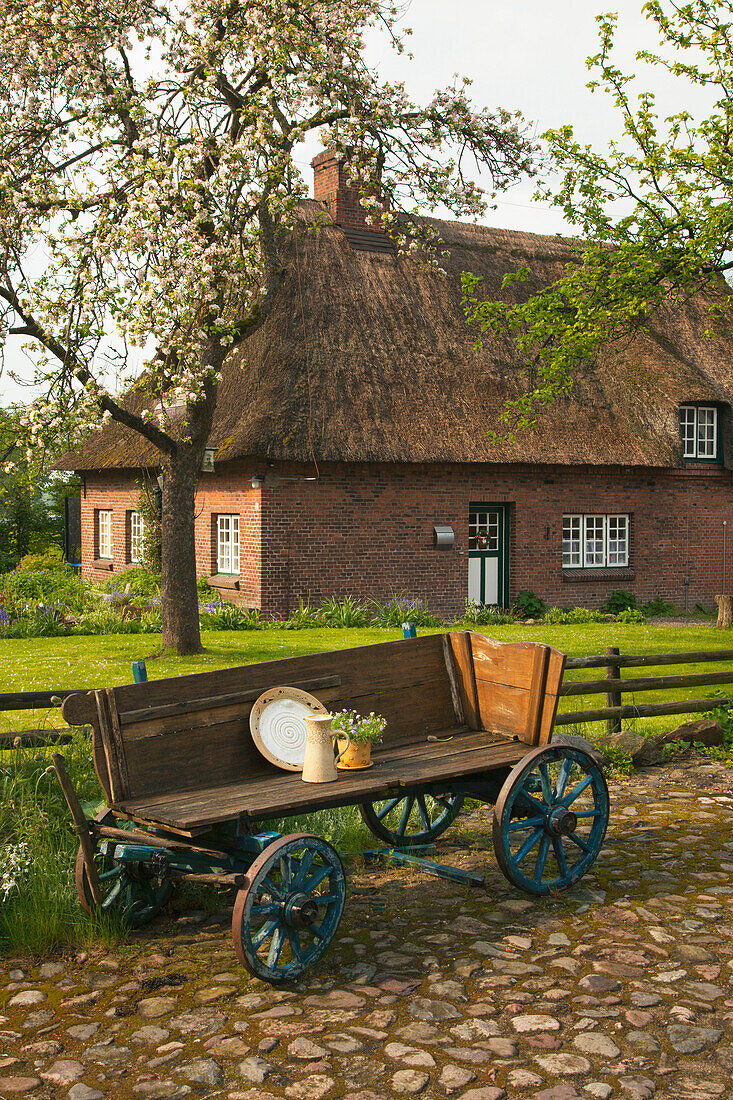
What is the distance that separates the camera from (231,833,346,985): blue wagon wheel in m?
3.99

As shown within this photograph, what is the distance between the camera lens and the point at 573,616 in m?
17.5

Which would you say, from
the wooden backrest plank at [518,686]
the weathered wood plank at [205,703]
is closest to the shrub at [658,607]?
the wooden backrest plank at [518,686]

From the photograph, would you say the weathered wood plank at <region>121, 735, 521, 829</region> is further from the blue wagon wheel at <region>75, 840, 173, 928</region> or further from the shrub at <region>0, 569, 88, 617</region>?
the shrub at <region>0, 569, 88, 617</region>

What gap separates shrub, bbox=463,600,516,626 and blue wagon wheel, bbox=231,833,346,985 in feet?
40.2

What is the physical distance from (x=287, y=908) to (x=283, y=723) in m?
1.07

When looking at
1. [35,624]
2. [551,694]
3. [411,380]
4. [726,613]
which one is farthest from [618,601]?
[551,694]

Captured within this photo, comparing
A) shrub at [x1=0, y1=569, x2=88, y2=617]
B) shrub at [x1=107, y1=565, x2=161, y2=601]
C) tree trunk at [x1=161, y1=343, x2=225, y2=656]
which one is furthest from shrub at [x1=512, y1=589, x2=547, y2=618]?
shrub at [x1=0, y1=569, x2=88, y2=617]

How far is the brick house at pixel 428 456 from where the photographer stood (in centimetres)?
1612

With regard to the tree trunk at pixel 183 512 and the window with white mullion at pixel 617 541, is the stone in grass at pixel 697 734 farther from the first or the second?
the window with white mullion at pixel 617 541

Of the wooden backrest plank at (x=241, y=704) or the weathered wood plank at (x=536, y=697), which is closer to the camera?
the wooden backrest plank at (x=241, y=704)

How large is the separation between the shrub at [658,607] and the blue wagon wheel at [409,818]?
13.7 metres

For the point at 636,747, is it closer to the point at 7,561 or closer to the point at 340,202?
the point at 340,202

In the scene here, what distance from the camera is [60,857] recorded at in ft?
16.2

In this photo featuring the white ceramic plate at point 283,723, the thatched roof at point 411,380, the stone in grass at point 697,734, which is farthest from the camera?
the thatched roof at point 411,380
